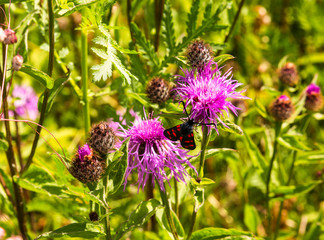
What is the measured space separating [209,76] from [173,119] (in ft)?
0.78

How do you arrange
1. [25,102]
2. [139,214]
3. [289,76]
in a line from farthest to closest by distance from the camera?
1. [25,102]
2. [289,76]
3. [139,214]

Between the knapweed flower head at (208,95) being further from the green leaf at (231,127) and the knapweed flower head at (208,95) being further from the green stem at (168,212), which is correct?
the green stem at (168,212)

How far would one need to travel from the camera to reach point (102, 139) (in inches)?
60.2

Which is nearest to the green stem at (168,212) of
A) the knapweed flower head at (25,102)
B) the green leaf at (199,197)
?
the green leaf at (199,197)

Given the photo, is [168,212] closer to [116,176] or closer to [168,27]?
[116,176]

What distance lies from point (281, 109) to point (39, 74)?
4.73 ft

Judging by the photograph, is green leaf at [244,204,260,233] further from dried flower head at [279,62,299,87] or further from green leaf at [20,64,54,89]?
green leaf at [20,64,54,89]

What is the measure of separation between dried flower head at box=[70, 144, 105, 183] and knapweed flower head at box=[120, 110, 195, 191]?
0.12 metres

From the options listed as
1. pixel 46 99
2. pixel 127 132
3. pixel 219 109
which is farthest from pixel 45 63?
pixel 219 109

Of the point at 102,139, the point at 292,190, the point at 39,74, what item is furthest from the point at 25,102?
the point at 292,190

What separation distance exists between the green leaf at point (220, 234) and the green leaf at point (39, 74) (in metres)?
0.96

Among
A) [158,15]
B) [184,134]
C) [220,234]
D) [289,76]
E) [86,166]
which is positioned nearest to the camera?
[184,134]

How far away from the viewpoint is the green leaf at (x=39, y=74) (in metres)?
1.47

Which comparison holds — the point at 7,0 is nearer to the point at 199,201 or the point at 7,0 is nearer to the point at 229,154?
the point at 199,201
